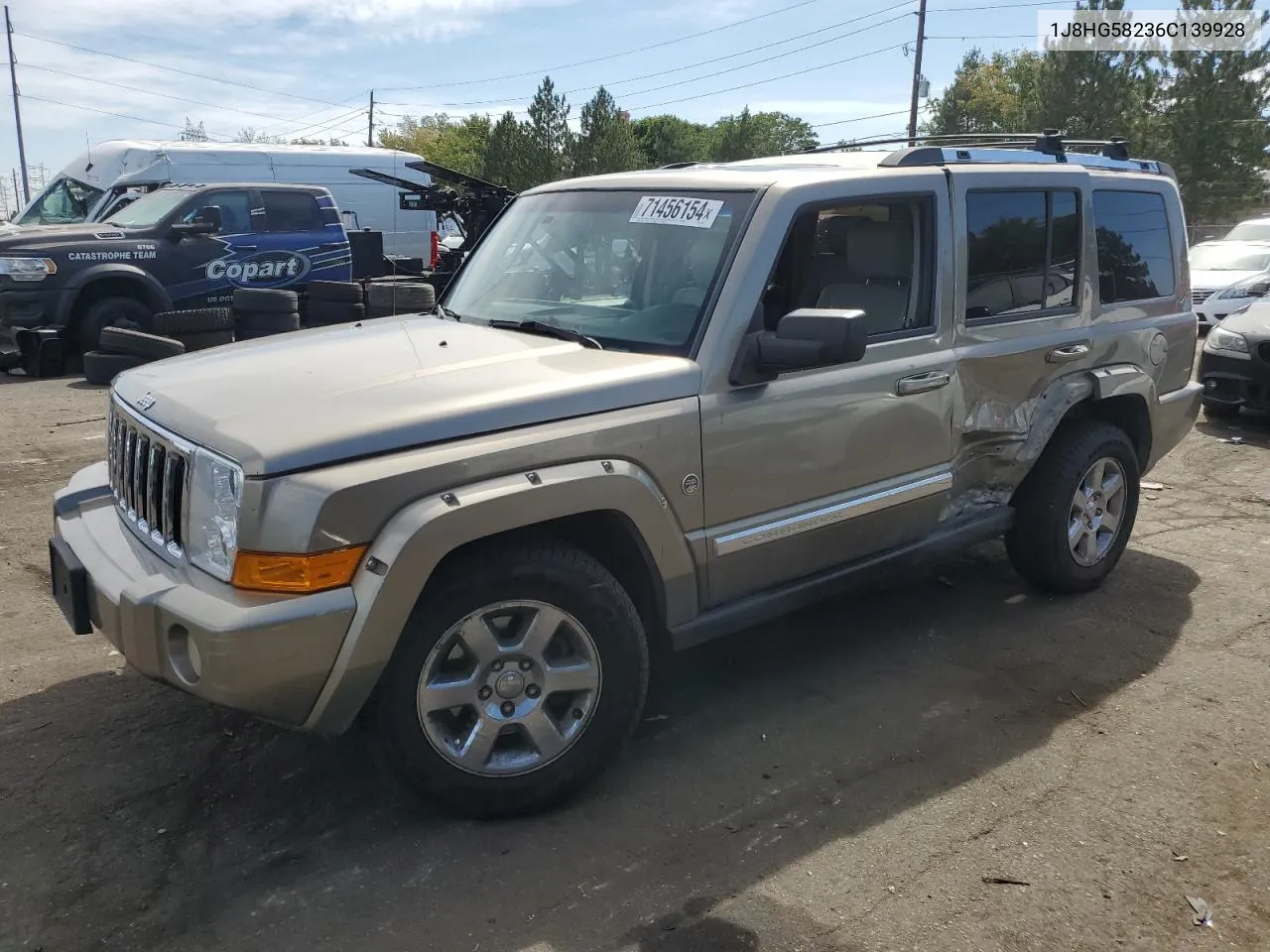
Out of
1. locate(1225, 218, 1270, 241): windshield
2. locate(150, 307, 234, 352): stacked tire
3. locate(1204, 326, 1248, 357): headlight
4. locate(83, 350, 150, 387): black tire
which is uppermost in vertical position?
locate(1225, 218, 1270, 241): windshield

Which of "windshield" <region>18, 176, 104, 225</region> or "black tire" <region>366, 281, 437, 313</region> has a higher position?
"windshield" <region>18, 176, 104, 225</region>

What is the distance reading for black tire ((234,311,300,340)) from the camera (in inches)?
407

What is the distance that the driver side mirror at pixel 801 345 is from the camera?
316 cm

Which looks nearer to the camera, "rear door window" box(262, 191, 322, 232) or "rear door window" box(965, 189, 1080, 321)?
"rear door window" box(965, 189, 1080, 321)

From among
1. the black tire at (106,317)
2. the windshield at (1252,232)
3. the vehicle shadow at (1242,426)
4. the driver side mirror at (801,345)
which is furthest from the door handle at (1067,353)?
the windshield at (1252,232)

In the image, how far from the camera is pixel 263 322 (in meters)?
10.4

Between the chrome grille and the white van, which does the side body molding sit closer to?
the chrome grille

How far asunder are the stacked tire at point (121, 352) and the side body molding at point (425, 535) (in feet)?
24.1

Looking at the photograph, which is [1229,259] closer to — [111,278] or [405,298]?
[405,298]

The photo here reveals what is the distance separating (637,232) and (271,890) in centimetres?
240

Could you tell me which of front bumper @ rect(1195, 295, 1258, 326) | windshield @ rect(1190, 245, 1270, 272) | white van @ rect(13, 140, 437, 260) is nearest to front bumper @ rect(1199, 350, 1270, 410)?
front bumper @ rect(1195, 295, 1258, 326)

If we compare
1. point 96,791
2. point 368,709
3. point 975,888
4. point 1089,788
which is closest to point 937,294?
point 1089,788

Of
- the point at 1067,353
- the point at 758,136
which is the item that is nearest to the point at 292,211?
the point at 1067,353

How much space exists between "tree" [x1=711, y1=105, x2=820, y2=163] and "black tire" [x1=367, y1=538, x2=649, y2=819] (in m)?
34.8
